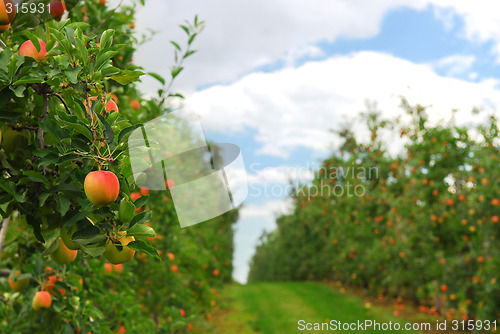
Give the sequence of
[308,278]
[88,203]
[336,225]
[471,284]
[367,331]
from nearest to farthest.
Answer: [88,203] → [471,284] → [367,331] → [336,225] → [308,278]

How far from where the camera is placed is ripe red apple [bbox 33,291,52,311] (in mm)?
1985

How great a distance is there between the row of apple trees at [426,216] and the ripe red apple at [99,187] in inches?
224

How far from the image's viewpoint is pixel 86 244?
1.18m

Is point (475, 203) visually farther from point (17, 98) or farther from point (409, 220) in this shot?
point (17, 98)

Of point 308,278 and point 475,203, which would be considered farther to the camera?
point 308,278

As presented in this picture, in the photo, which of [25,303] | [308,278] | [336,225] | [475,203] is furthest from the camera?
[308,278]

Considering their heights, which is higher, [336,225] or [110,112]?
[110,112]

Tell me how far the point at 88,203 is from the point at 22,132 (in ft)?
1.40

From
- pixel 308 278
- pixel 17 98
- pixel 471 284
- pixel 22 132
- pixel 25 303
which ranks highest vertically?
pixel 17 98

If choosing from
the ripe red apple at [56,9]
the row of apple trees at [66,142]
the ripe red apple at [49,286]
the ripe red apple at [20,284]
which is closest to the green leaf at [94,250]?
the row of apple trees at [66,142]

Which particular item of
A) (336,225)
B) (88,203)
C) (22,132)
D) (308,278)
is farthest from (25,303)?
(308,278)

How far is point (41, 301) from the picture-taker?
1.99 meters

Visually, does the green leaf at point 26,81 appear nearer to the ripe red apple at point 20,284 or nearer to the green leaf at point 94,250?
the green leaf at point 94,250

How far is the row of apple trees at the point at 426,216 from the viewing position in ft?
19.6
